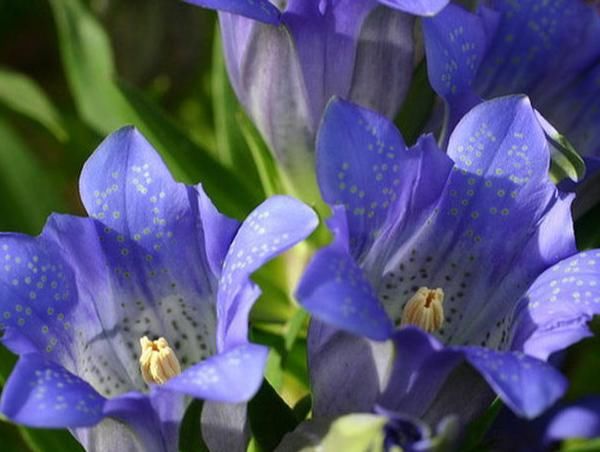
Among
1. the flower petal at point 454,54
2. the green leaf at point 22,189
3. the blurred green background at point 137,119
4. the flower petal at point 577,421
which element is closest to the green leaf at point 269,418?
the blurred green background at point 137,119

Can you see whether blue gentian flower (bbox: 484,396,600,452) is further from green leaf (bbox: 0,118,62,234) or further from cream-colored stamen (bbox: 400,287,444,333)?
green leaf (bbox: 0,118,62,234)

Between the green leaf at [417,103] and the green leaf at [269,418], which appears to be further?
the green leaf at [417,103]

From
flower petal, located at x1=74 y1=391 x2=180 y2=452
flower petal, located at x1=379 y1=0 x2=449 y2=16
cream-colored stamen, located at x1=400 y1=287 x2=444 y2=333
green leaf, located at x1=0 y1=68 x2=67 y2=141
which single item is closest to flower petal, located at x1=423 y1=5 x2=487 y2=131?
flower petal, located at x1=379 y1=0 x2=449 y2=16

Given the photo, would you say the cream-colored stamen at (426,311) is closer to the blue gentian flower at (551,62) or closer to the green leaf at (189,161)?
the blue gentian flower at (551,62)

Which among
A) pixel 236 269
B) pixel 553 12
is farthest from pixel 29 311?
pixel 553 12

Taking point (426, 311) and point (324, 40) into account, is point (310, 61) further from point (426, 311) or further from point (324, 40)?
point (426, 311)

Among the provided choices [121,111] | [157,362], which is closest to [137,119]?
[121,111]
